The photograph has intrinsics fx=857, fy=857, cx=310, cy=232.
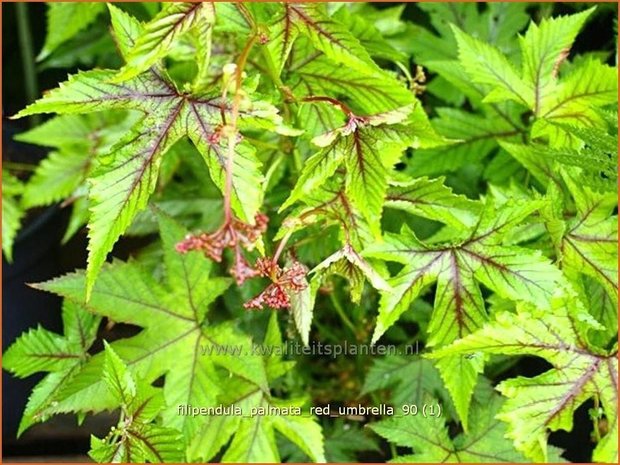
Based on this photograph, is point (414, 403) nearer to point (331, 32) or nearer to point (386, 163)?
point (386, 163)

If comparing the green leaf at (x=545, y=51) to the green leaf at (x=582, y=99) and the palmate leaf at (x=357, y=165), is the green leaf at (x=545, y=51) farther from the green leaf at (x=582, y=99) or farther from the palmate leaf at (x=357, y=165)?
the palmate leaf at (x=357, y=165)

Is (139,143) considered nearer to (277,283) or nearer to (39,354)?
Answer: (277,283)

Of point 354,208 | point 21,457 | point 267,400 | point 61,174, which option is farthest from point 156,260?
point 21,457

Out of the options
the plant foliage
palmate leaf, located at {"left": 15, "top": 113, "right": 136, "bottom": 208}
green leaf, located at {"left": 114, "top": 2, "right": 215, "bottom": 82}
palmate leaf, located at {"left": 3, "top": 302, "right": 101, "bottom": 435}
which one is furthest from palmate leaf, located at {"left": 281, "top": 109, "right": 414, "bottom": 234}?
palmate leaf, located at {"left": 15, "top": 113, "right": 136, "bottom": 208}

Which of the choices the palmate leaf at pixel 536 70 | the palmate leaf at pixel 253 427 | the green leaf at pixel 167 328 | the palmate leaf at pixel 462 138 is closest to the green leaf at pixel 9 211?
the green leaf at pixel 167 328

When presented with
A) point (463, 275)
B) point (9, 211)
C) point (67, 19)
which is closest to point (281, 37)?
point (463, 275)
